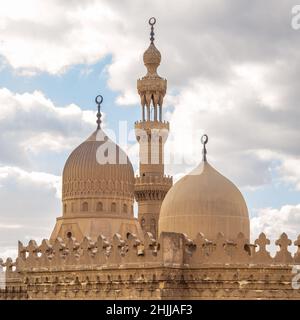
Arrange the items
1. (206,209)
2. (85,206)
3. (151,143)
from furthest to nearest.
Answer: (151,143)
(85,206)
(206,209)

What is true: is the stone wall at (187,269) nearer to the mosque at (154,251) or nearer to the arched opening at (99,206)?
the mosque at (154,251)

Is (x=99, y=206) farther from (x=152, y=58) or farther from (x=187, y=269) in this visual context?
(x=152, y=58)

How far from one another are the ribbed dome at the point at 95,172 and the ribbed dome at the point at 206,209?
7666mm

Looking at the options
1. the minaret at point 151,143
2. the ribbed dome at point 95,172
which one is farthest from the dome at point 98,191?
the minaret at point 151,143

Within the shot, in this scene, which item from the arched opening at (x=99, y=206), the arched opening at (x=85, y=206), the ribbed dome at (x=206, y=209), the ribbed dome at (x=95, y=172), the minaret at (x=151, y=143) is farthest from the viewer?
the minaret at (x=151, y=143)

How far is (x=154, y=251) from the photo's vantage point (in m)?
32.7

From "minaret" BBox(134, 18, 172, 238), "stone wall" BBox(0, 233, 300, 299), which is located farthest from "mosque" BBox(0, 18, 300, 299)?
"minaret" BBox(134, 18, 172, 238)

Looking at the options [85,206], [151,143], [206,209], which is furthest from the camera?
[151,143]

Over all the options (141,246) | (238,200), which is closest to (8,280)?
(141,246)

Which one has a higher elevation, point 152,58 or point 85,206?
point 152,58

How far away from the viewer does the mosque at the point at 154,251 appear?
105 ft

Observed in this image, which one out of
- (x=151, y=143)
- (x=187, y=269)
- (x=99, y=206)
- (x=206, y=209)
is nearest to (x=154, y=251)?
(x=187, y=269)

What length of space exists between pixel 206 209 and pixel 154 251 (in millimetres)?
2841

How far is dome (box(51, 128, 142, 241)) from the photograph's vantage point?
136 ft
